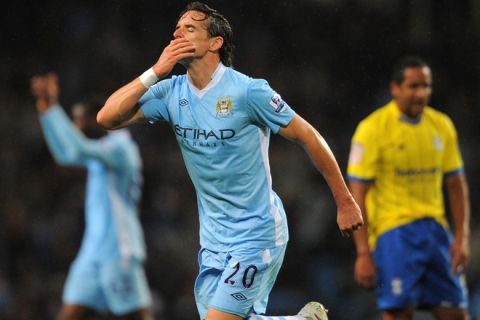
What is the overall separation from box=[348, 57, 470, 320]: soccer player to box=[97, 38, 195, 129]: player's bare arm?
2.26 meters

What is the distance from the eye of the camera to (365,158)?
6.90 m

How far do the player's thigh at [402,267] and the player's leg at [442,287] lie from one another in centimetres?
6

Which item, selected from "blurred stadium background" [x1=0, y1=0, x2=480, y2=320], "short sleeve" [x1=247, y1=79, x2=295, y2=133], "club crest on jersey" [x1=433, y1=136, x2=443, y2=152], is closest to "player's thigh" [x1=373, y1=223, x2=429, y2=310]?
"club crest on jersey" [x1=433, y1=136, x2=443, y2=152]

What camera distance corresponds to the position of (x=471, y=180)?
36.4ft

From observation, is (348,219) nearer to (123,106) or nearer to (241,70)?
(123,106)

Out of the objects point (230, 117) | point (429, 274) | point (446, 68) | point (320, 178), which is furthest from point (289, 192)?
point (230, 117)

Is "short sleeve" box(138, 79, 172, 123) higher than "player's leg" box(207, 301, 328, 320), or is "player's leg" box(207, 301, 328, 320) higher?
"short sleeve" box(138, 79, 172, 123)

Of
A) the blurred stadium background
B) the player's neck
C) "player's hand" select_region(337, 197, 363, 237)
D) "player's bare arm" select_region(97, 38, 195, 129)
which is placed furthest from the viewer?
the blurred stadium background

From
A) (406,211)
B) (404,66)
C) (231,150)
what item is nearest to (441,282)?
(406,211)

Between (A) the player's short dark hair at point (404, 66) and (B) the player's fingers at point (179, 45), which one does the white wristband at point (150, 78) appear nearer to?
(B) the player's fingers at point (179, 45)

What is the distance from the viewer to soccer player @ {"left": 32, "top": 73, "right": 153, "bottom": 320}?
804 centimetres

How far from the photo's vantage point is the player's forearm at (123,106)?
5.02 metres

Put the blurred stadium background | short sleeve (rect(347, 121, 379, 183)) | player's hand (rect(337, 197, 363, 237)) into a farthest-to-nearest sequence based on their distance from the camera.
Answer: the blurred stadium background < short sleeve (rect(347, 121, 379, 183)) < player's hand (rect(337, 197, 363, 237))

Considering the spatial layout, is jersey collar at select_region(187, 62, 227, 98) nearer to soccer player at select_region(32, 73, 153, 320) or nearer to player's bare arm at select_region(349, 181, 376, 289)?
player's bare arm at select_region(349, 181, 376, 289)
